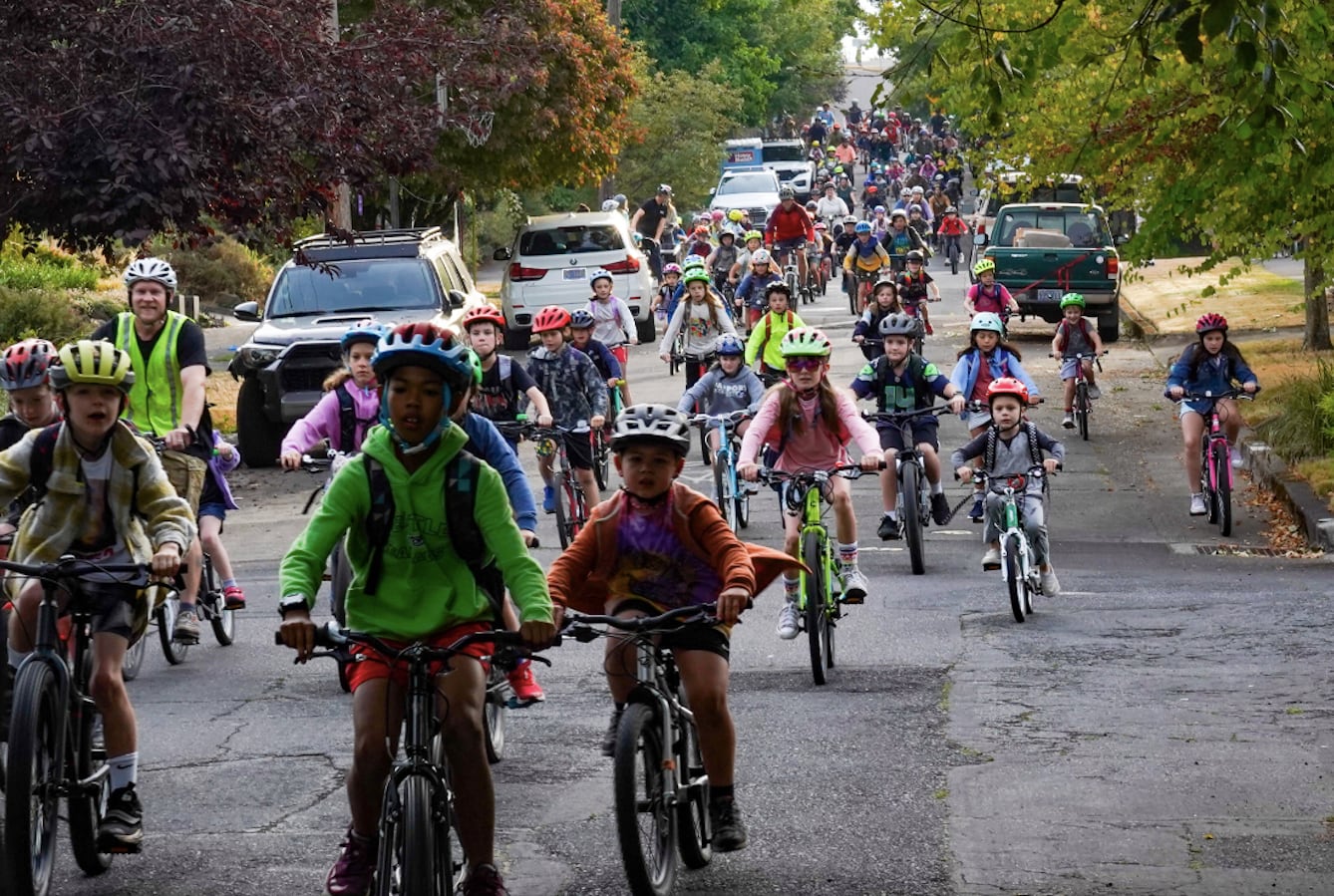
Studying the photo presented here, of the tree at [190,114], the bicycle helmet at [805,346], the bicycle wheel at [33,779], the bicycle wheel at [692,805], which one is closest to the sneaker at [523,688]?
the bicycle wheel at [692,805]

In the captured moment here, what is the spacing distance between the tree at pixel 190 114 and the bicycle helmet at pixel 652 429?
10.5 metres

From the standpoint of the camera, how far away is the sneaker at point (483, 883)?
582 centimetres

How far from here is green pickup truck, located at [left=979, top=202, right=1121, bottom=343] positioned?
3155 centimetres

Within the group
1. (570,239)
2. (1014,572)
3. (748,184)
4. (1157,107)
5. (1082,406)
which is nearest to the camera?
(1014,572)

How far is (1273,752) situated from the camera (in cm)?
885

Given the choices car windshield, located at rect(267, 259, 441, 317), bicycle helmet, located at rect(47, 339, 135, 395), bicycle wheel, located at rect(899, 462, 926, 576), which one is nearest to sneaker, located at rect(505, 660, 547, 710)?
bicycle helmet, located at rect(47, 339, 135, 395)

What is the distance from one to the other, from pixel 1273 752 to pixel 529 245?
24.0 m

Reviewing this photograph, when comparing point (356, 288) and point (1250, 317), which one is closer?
point (356, 288)

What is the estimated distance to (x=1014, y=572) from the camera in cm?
1220

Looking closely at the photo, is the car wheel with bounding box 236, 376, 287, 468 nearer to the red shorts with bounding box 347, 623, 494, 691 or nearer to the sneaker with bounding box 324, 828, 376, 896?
the red shorts with bounding box 347, 623, 494, 691

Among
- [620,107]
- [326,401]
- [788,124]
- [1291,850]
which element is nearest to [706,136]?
[620,107]

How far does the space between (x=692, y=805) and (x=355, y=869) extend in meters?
1.37

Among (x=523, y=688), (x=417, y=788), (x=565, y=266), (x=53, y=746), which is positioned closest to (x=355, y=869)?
(x=417, y=788)

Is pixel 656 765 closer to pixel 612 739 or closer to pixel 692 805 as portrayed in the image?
pixel 612 739
